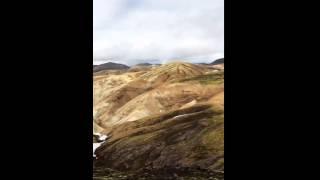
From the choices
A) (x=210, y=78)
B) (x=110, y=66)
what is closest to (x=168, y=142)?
(x=210, y=78)

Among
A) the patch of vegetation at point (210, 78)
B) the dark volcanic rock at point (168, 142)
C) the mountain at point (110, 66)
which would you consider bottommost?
the dark volcanic rock at point (168, 142)

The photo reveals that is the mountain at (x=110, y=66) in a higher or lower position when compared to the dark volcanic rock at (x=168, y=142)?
higher

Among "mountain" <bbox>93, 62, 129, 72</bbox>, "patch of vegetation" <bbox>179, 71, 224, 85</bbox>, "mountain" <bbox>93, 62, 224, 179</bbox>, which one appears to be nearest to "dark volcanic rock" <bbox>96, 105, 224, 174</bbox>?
"mountain" <bbox>93, 62, 224, 179</bbox>

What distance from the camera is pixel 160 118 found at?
14.4 ft

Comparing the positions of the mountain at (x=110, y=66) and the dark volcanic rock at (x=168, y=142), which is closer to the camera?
the dark volcanic rock at (x=168, y=142)

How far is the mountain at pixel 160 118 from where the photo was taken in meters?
4.13

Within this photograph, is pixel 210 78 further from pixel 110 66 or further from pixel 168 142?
pixel 110 66

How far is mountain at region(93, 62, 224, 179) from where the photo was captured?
4.13 m

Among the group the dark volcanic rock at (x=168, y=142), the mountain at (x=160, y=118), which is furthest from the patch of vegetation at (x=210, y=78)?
the dark volcanic rock at (x=168, y=142)

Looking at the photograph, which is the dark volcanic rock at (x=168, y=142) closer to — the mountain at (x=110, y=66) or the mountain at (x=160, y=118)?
the mountain at (x=160, y=118)
